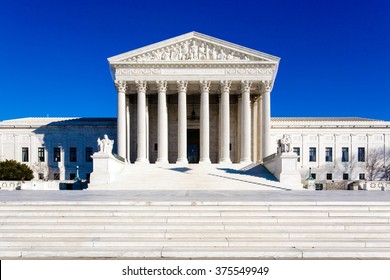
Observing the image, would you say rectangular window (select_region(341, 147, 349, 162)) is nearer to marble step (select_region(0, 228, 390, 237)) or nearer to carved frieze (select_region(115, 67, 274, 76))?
carved frieze (select_region(115, 67, 274, 76))

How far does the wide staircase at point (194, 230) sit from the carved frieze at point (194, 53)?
34.4 metres

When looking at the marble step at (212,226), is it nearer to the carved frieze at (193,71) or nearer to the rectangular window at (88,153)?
the carved frieze at (193,71)

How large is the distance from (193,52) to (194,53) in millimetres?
202

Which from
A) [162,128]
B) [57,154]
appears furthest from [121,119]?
[57,154]

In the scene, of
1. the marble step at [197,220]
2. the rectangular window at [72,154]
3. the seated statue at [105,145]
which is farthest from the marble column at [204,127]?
the marble step at [197,220]

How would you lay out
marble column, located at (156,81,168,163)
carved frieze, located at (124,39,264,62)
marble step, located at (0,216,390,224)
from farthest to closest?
carved frieze, located at (124,39,264,62)
marble column, located at (156,81,168,163)
marble step, located at (0,216,390,224)

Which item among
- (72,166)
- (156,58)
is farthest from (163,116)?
(72,166)

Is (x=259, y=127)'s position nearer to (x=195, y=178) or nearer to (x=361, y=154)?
(x=195, y=178)

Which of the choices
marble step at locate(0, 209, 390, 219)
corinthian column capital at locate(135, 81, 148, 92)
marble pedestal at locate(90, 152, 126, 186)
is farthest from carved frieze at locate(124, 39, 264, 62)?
marble step at locate(0, 209, 390, 219)

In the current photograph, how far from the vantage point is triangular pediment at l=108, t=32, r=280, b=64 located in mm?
44312

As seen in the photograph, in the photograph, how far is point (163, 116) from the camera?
145 ft

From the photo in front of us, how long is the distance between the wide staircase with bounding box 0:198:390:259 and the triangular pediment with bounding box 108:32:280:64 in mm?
34135

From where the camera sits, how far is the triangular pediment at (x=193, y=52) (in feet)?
145

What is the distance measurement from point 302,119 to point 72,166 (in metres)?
42.8
